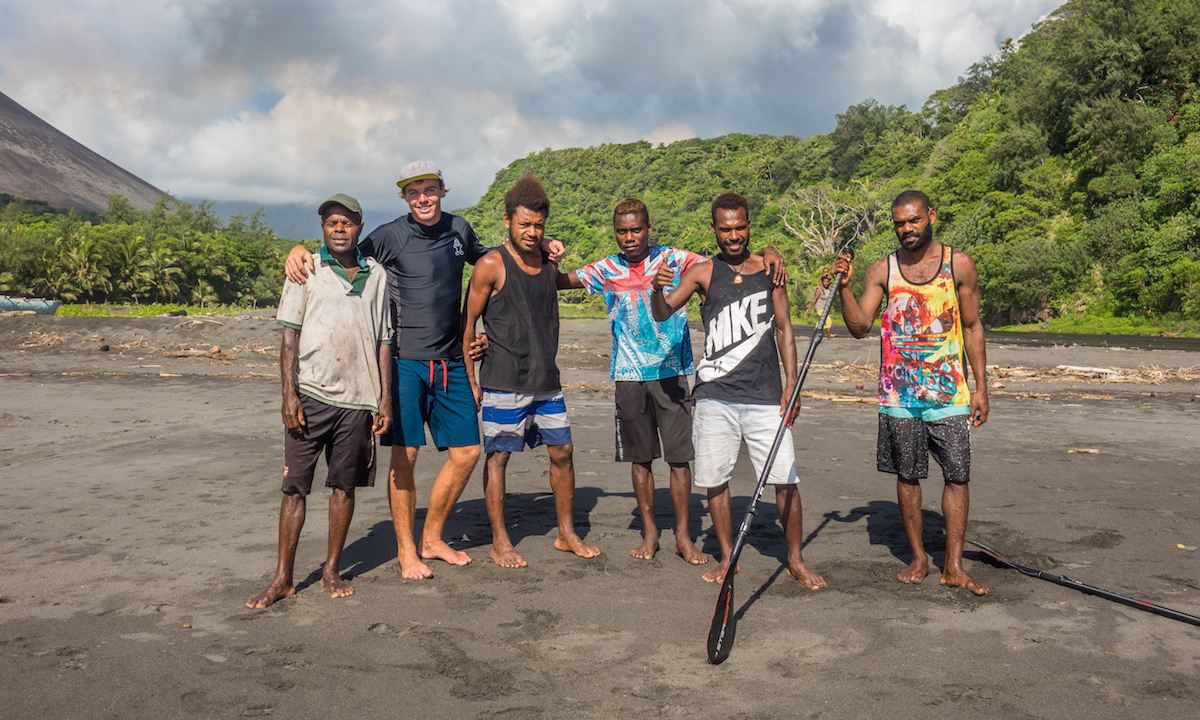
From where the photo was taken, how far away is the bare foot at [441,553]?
4721mm

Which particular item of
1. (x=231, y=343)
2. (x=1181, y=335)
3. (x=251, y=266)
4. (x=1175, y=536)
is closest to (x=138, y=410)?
(x=1175, y=536)

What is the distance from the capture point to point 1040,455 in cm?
816

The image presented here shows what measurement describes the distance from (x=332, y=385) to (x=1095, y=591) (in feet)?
13.8

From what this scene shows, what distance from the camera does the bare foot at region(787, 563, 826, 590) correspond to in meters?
4.28

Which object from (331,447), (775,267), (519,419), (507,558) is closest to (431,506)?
(507,558)

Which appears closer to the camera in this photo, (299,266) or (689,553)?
(299,266)

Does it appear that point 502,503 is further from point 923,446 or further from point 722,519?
point 923,446

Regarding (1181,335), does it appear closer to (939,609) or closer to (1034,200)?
(1034,200)

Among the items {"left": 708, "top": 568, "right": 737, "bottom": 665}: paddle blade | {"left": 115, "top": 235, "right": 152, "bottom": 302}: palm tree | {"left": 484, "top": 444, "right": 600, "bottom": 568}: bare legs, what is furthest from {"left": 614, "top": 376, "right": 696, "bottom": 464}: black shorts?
{"left": 115, "top": 235, "right": 152, "bottom": 302}: palm tree

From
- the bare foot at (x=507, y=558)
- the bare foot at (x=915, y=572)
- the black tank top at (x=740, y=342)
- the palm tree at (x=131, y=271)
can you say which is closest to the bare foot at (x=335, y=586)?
the bare foot at (x=507, y=558)

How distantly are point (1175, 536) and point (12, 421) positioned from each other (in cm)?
1310

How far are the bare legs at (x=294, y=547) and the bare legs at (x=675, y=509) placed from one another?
180cm

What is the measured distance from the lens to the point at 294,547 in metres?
4.01

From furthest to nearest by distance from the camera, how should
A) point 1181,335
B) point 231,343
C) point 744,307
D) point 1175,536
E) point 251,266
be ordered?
point 251,266 < point 1181,335 < point 231,343 < point 1175,536 < point 744,307
